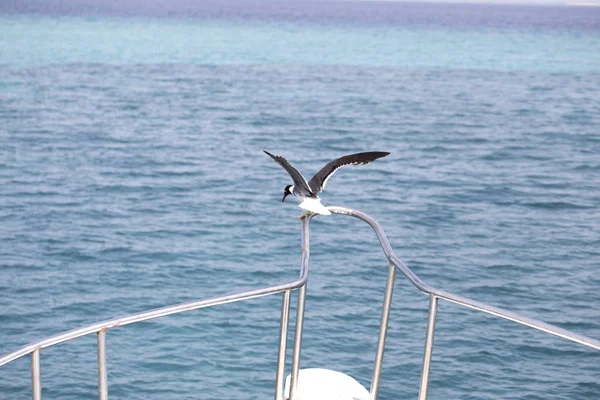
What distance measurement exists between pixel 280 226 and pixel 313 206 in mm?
17880

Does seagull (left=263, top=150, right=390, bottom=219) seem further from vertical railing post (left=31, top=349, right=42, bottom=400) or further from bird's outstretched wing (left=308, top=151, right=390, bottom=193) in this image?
vertical railing post (left=31, top=349, right=42, bottom=400)

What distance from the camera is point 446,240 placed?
70.3 feet

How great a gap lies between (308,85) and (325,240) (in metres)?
27.8

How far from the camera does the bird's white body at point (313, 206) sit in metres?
4.43

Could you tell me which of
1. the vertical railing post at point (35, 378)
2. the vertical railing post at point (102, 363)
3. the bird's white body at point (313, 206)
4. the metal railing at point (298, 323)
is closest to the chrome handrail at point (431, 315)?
the metal railing at point (298, 323)

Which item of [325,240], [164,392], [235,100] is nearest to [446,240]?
[325,240]

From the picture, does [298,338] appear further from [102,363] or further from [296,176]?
[296,176]

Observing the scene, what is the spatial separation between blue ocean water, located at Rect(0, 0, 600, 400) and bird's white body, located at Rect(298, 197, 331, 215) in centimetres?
906

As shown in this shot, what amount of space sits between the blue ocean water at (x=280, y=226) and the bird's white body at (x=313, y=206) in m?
9.06

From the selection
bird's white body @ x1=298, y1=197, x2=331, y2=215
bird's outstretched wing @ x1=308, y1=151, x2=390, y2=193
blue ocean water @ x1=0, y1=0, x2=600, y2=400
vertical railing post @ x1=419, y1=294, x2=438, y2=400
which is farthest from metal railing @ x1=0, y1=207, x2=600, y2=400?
blue ocean water @ x1=0, y1=0, x2=600, y2=400

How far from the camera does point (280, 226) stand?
22922mm

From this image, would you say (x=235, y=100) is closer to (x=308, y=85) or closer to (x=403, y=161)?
(x=308, y=85)

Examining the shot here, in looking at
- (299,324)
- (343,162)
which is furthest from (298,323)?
(343,162)

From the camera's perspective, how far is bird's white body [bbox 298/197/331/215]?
14.5 ft
